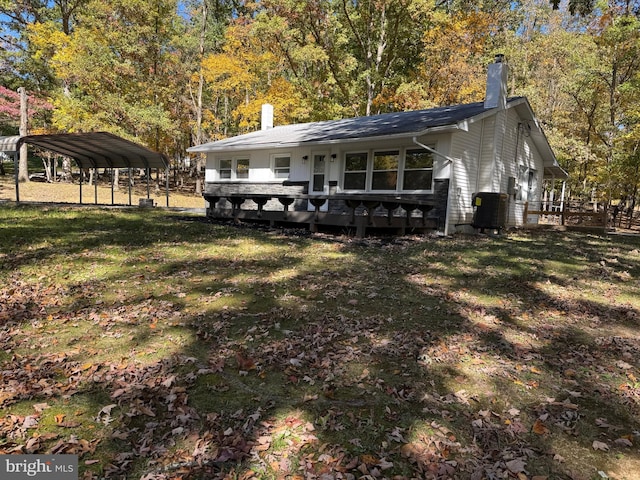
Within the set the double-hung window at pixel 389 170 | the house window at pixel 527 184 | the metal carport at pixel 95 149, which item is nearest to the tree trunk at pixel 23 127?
the metal carport at pixel 95 149

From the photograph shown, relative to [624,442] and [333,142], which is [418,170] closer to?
[333,142]

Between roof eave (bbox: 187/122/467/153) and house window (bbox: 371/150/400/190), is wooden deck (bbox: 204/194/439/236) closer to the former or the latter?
house window (bbox: 371/150/400/190)

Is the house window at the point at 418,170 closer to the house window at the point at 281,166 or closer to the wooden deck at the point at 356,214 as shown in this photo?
the wooden deck at the point at 356,214

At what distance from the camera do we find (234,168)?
18500 millimetres

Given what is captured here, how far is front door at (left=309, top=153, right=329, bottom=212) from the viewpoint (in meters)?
15.3

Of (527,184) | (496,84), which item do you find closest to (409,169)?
(496,84)

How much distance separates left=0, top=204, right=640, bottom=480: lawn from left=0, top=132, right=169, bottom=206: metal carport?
8897 mm

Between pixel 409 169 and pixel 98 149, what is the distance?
42.8 feet

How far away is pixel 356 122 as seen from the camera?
16.5 meters

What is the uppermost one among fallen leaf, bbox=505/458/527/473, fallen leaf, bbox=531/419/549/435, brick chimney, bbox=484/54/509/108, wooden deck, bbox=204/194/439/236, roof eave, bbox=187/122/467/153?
brick chimney, bbox=484/54/509/108

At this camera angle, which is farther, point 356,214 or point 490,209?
point 490,209

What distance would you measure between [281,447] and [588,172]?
101 ft

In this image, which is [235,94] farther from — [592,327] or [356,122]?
[592,327]

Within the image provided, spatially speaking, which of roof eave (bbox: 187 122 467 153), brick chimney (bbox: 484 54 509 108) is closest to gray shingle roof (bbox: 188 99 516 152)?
roof eave (bbox: 187 122 467 153)
